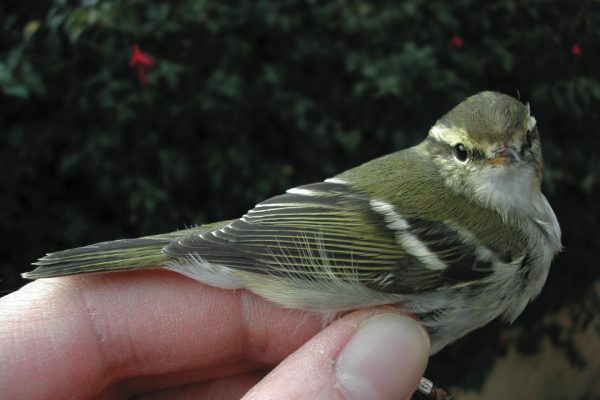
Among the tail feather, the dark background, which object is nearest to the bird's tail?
the tail feather

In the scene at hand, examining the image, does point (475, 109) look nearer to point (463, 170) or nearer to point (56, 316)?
point (463, 170)

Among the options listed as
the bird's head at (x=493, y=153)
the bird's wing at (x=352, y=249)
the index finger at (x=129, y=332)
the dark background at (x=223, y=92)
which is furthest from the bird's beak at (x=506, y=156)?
the dark background at (x=223, y=92)

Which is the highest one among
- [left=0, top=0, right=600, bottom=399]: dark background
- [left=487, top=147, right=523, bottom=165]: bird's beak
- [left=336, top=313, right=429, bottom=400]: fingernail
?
[left=0, top=0, right=600, bottom=399]: dark background

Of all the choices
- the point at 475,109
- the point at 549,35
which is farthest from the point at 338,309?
the point at 549,35

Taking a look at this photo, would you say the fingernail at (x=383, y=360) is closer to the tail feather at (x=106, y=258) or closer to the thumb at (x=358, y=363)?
the thumb at (x=358, y=363)

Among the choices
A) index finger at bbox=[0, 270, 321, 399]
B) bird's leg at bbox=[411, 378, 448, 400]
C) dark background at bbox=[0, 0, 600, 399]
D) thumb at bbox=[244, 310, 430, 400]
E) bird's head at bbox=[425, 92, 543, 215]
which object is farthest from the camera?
dark background at bbox=[0, 0, 600, 399]

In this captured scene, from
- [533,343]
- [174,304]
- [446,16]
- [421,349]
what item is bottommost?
[533,343]

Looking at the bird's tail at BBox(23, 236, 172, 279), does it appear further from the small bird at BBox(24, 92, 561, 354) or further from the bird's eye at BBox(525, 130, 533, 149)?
the bird's eye at BBox(525, 130, 533, 149)
